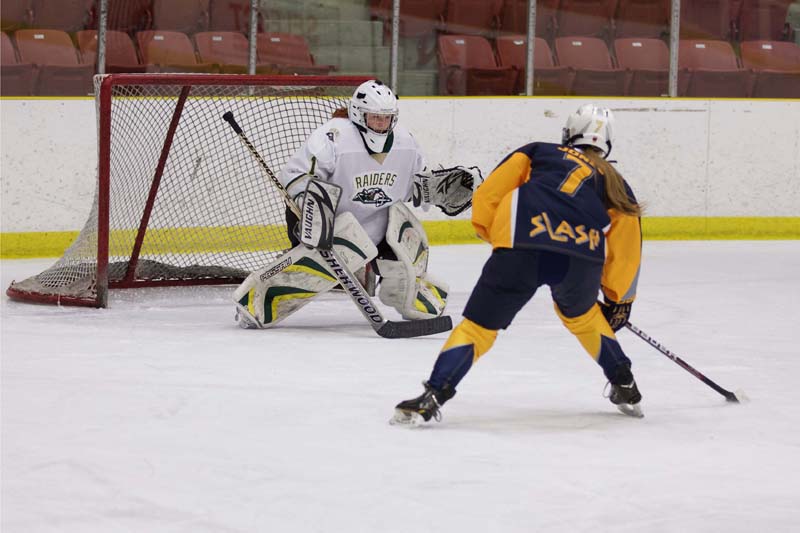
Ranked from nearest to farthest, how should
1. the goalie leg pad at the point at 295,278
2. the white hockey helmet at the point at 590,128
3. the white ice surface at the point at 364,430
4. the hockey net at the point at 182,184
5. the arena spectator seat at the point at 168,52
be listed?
the white ice surface at the point at 364,430
the white hockey helmet at the point at 590,128
the goalie leg pad at the point at 295,278
the hockey net at the point at 182,184
the arena spectator seat at the point at 168,52

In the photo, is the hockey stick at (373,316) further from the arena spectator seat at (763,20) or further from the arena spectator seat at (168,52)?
the arena spectator seat at (763,20)

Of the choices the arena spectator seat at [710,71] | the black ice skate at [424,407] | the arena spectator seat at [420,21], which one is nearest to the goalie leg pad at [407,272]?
the black ice skate at [424,407]

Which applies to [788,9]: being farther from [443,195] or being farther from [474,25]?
[443,195]

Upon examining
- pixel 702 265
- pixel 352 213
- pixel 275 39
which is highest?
pixel 275 39

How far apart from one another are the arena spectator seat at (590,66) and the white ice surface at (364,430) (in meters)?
2.82

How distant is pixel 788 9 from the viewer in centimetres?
825

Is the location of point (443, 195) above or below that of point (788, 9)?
below

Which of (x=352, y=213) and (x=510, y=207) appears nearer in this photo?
(x=510, y=207)

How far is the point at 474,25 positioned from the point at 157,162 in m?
2.68

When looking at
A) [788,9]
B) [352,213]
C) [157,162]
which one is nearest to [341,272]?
[352,213]

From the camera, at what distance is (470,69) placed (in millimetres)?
7566

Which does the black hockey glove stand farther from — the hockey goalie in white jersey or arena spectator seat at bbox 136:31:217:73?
arena spectator seat at bbox 136:31:217:73

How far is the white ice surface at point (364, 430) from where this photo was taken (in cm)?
258

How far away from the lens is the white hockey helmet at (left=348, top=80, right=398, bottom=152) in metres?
4.70
